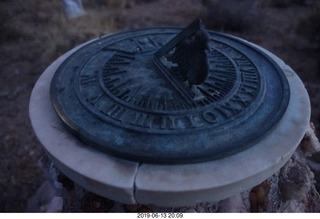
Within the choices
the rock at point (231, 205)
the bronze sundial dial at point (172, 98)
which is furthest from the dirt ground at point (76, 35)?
the rock at point (231, 205)

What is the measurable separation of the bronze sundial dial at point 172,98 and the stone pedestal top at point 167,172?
2.1 inches

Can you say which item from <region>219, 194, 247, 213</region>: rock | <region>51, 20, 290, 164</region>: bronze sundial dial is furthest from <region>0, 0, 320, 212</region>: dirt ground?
<region>219, 194, 247, 213</region>: rock

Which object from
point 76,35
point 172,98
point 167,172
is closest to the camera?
point 167,172

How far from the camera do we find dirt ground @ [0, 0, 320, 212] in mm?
3467

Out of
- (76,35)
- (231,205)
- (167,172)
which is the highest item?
(167,172)

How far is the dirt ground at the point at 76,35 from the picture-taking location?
3.47m

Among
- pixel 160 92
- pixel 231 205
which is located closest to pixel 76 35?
pixel 160 92

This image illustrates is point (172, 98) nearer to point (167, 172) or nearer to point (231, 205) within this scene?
point (167, 172)

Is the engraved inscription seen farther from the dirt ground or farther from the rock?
the dirt ground

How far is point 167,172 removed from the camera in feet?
5.88

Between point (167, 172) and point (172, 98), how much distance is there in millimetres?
556

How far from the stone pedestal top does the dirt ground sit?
1.45m

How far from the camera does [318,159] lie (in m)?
3.59

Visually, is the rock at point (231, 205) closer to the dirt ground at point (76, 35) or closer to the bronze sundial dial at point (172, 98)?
the bronze sundial dial at point (172, 98)
